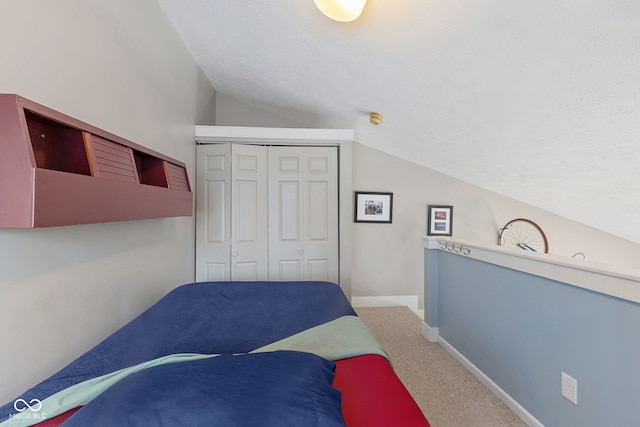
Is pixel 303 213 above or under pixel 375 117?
under

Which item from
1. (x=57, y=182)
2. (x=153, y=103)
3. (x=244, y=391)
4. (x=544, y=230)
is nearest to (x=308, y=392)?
(x=244, y=391)

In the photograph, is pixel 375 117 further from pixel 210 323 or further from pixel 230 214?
pixel 210 323

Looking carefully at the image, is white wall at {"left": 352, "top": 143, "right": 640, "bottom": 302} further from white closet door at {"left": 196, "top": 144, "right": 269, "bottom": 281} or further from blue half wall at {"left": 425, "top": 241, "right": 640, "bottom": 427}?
white closet door at {"left": 196, "top": 144, "right": 269, "bottom": 281}

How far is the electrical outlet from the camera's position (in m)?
1.26

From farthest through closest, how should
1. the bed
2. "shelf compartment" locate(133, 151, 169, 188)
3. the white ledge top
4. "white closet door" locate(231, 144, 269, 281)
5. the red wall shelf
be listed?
"white closet door" locate(231, 144, 269, 281)
"shelf compartment" locate(133, 151, 169, 188)
the white ledge top
the red wall shelf
the bed

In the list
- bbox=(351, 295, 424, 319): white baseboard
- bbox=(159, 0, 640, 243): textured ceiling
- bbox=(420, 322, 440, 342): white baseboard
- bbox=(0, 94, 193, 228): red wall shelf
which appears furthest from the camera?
bbox=(351, 295, 424, 319): white baseboard

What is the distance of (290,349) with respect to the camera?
980mm

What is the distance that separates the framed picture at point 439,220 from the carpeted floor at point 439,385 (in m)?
1.33

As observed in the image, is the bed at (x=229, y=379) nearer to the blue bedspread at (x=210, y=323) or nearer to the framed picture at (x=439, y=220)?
the blue bedspread at (x=210, y=323)

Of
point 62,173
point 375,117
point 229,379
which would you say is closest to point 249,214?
point 375,117

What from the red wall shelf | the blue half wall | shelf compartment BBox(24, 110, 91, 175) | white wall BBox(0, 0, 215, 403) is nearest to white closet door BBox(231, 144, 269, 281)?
white wall BBox(0, 0, 215, 403)

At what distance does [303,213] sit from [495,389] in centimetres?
202

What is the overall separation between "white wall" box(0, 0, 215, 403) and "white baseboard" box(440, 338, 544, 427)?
7.81 ft

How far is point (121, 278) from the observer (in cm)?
144
